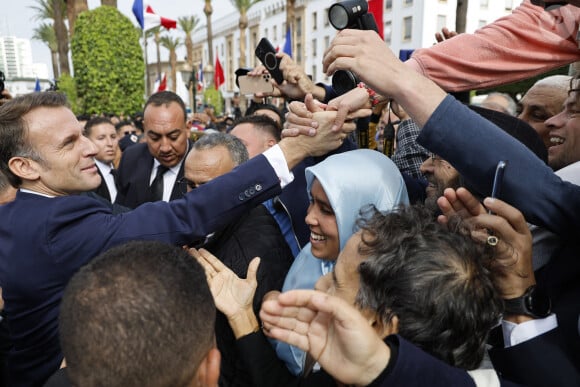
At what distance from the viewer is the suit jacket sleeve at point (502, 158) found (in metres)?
1.16

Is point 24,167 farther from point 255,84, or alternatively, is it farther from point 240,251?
point 255,84

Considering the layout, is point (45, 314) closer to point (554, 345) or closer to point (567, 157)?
point (554, 345)

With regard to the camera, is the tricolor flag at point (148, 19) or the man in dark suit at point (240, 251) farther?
the tricolor flag at point (148, 19)

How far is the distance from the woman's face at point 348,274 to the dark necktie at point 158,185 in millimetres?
2998

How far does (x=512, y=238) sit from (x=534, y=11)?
2.83 feet

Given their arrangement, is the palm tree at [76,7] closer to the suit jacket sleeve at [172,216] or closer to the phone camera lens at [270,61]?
the phone camera lens at [270,61]

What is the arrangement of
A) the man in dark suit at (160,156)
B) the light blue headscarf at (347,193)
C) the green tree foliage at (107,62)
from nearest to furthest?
the light blue headscarf at (347,193) < the man in dark suit at (160,156) < the green tree foliage at (107,62)

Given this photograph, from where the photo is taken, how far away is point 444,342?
111cm

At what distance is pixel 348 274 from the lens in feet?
4.36

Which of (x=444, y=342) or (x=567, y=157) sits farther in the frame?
(x=567, y=157)

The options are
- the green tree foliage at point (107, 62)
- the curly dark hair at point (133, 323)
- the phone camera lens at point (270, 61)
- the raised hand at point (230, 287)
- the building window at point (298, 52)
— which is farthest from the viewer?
the building window at point (298, 52)

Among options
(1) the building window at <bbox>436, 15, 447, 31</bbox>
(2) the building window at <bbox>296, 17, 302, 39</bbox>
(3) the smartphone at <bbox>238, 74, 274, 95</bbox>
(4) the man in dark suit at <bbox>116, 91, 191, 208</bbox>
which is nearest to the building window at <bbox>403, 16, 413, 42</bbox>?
(1) the building window at <bbox>436, 15, 447, 31</bbox>

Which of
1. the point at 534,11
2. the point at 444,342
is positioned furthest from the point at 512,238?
A: the point at 534,11

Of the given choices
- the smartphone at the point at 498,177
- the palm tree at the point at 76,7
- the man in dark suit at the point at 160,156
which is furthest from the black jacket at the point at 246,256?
the palm tree at the point at 76,7
